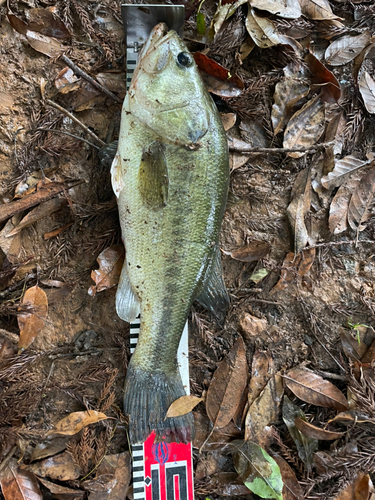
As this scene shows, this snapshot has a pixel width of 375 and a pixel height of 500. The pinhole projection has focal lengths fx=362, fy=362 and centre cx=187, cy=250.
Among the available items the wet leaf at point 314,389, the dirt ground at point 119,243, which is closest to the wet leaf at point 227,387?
the dirt ground at point 119,243

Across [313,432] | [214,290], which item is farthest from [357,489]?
[214,290]

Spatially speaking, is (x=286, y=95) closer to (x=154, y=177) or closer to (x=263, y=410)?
(x=154, y=177)

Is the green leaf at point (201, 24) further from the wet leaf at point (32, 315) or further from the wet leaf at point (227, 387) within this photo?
the wet leaf at point (227, 387)

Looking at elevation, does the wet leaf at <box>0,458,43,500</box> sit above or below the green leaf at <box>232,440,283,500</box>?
above

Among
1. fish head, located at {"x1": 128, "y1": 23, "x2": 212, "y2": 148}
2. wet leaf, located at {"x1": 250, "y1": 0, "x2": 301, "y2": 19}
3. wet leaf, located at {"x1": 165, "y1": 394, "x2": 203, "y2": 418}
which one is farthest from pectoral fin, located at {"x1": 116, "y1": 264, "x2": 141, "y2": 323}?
wet leaf, located at {"x1": 250, "y1": 0, "x2": 301, "y2": 19}

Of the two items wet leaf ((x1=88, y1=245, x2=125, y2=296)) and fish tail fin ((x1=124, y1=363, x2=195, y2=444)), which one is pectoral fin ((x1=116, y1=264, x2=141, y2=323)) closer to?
wet leaf ((x1=88, y1=245, x2=125, y2=296))
